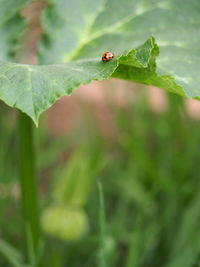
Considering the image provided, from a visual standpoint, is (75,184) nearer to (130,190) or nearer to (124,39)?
(130,190)

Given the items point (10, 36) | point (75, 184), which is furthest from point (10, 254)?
point (10, 36)

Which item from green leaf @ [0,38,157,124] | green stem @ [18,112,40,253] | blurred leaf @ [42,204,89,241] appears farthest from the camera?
blurred leaf @ [42,204,89,241]

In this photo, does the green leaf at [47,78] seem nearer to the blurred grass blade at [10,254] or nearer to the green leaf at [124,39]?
the green leaf at [124,39]

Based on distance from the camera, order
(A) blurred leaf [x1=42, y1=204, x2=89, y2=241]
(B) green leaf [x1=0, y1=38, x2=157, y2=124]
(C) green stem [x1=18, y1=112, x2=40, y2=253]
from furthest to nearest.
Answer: (A) blurred leaf [x1=42, y1=204, x2=89, y2=241] < (C) green stem [x1=18, y1=112, x2=40, y2=253] < (B) green leaf [x1=0, y1=38, x2=157, y2=124]

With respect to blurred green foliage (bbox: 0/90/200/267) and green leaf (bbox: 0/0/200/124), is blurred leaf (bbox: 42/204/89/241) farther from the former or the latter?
green leaf (bbox: 0/0/200/124)

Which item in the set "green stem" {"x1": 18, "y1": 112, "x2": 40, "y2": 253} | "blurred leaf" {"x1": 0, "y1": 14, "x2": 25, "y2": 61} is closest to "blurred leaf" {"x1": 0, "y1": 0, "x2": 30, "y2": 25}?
"blurred leaf" {"x1": 0, "y1": 14, "x2": 25, "y2": 61}

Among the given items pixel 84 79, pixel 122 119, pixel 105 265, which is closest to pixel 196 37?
pixel 84 79

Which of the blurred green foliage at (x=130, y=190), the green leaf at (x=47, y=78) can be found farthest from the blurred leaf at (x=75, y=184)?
the green leaf at (x=47, y=78)
